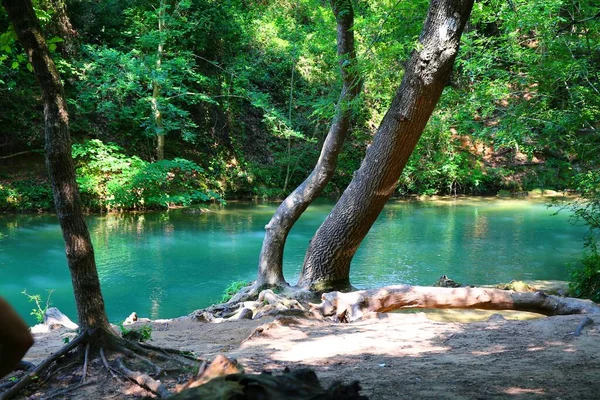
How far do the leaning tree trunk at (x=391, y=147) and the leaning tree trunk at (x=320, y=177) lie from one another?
0.76 meters

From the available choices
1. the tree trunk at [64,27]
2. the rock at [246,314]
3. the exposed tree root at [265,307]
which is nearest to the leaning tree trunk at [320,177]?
the exposed tree root at [265,307]

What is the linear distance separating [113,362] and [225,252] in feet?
32.3

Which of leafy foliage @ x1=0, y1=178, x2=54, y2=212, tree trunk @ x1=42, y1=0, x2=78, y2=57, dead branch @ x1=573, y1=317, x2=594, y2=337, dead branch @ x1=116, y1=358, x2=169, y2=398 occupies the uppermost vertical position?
tree trunk @ x1=42, y1=0, x2=78, y2=57

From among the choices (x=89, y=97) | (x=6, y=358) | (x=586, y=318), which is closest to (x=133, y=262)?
(x=89, y=97)

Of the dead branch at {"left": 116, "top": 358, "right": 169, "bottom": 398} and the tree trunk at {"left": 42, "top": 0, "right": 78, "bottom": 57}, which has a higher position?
the tree trunk at {"left": 42, "top": 0, "right": 78, "bottom": 57}

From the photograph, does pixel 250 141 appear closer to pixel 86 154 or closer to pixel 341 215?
pixel 86 154

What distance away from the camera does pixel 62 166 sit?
3.72 meters

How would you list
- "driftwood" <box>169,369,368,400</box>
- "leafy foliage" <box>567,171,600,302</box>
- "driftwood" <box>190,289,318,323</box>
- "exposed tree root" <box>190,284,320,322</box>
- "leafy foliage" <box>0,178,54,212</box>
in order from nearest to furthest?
"driftwood" <box>169,369,368,400</box>, "exposed tree root" <box>190,284,320,322</box>, "driftwood" <box>190,289,318,323</box>, "leafy foliage" <box>567,171,600,302</box>, "leafy foliage" <box>0,178,54,212</box>

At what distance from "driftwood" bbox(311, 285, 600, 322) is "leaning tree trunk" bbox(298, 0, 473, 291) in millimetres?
834

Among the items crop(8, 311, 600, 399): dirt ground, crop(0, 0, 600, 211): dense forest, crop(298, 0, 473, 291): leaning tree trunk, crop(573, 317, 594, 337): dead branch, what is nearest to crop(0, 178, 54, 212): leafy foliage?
crop(0, 0, 600, 211): dense forest

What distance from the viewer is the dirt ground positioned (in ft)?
10.8

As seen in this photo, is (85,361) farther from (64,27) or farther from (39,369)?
Answer: (64,27)

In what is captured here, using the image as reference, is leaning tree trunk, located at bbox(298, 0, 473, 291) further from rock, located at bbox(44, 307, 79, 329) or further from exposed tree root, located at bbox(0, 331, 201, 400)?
exposed tree root, located at bbox(0, 331, 201, 400)

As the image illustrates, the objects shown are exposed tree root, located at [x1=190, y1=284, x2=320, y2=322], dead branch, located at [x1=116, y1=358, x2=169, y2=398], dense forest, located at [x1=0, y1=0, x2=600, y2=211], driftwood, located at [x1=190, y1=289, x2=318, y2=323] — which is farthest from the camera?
dense forest, located at [x1=0, y1=0, x2=600, y2=211]
